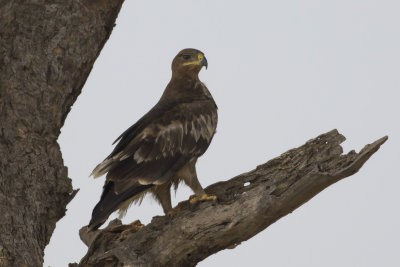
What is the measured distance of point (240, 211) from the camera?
5480mm

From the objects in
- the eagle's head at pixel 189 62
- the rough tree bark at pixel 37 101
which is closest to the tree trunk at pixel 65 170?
the rough tree bark at pixel 37 101

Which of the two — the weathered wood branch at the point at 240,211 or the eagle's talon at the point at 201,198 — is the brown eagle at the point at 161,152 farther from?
the weathered wood branch at the point at 240,211

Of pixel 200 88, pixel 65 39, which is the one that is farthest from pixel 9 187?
pixel 200 88

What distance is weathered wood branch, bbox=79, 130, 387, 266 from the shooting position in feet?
17.4

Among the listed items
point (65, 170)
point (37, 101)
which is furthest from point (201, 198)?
point (37, 101)

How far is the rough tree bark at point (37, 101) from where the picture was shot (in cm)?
521

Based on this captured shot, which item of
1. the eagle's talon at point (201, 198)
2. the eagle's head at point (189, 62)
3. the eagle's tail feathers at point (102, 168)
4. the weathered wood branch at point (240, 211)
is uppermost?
the eagle's head at point (189, 62)

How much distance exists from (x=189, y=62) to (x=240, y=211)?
315 cm

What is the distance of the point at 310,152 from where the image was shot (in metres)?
5.62

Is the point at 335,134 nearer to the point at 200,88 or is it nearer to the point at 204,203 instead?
the point at 204,203

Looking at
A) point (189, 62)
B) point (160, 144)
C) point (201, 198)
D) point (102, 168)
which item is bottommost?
point (201, 198)

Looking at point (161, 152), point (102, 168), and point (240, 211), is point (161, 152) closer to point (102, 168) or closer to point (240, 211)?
point (102, 168)

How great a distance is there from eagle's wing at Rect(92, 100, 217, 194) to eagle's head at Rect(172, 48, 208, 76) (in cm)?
73

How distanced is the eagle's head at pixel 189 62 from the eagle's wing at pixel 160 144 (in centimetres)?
73
